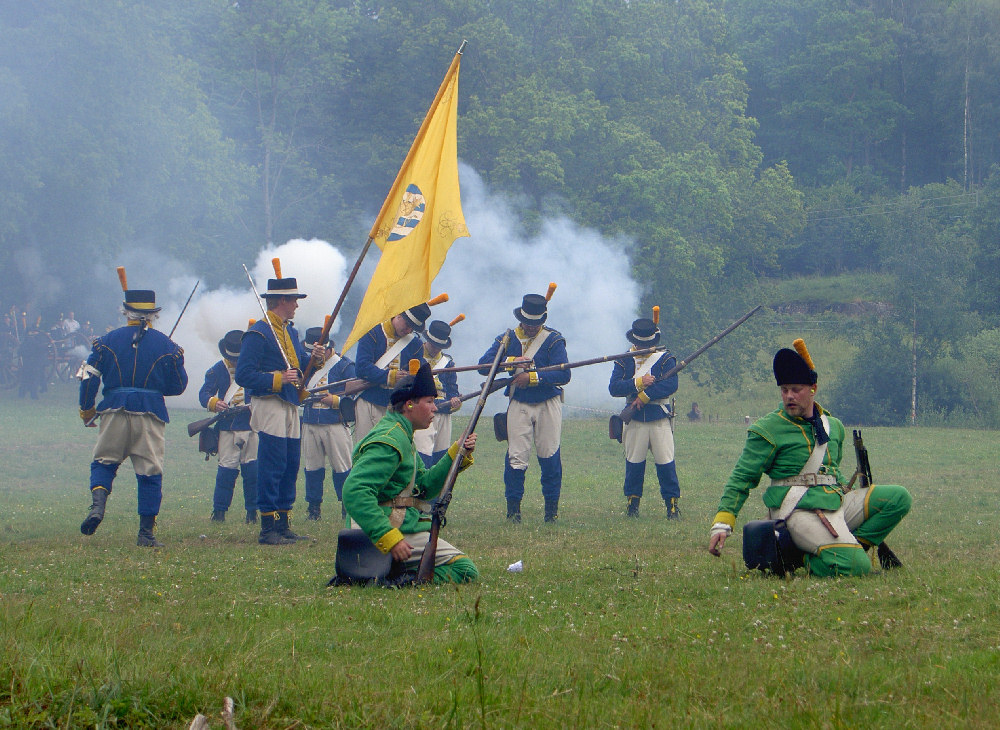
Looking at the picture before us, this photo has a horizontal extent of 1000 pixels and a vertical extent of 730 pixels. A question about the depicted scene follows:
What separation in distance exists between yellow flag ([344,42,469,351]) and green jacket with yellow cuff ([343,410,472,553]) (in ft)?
5.87

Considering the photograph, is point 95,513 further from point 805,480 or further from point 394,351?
point 805,480

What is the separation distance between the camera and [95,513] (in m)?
9.66

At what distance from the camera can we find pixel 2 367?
35.0 meters

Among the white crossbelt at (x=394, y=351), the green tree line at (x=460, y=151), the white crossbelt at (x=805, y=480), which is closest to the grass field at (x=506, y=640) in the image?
the white crossbelt at (x=805, y=480)

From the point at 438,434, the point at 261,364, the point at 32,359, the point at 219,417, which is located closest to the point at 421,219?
the point at 261,364

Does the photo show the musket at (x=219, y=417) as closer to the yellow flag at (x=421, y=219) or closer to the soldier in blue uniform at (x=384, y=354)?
the soldier in blue uniform at (x=384, y=354)

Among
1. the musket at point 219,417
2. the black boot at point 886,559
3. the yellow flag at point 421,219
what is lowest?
the black boot at point 886,559

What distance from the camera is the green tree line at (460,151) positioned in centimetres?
3375

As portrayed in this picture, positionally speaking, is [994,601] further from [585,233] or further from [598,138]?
[598,138]

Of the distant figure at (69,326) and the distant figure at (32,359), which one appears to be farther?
the distant figure at (69,326)

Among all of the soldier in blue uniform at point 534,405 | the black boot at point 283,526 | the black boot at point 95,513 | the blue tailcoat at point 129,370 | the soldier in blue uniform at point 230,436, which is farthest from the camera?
the soldier in blue uniform at point 230,436

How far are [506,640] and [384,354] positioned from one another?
21.2ft

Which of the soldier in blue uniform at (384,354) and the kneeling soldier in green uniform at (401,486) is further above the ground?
the soldier in blue uniform at (384,354)

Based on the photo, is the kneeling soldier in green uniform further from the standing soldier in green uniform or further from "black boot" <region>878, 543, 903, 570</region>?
"black boot" <region>878, 543, 903, 570</region>
